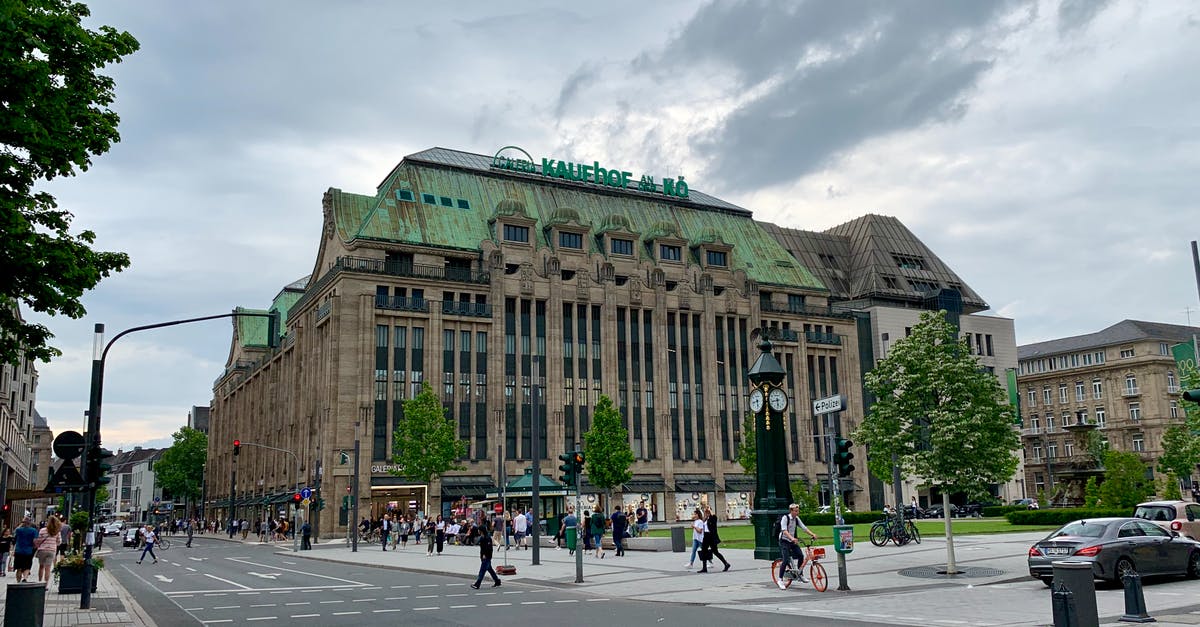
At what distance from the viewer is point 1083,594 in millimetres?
12562

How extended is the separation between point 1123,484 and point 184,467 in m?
117

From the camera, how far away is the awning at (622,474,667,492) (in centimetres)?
7550

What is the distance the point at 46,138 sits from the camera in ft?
46.1

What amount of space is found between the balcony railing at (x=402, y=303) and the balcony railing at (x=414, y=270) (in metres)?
1.84

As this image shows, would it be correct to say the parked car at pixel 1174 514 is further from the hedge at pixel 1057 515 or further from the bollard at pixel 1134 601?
the bollard at pixel 1134 601

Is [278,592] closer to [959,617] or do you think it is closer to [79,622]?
[79,622]

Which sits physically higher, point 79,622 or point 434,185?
point 434,185

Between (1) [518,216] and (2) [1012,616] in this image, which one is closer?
(2) [1012,616]

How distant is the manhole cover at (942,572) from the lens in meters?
23.0

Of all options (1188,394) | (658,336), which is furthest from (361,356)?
(1188,394)

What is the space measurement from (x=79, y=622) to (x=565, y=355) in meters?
59.0

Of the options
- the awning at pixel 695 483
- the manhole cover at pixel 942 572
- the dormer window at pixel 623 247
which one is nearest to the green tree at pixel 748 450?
the awning at pixel 695 483

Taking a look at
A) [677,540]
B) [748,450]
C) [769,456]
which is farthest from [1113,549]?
[748,450]

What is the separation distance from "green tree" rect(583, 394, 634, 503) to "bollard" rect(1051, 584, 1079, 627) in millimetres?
54749
